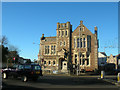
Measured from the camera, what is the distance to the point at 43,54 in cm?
5138

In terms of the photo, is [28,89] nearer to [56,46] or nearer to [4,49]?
[56,46]

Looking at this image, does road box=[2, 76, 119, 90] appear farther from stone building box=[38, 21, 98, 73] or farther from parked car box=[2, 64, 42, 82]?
stone building box=[38, 21, 98, 73]

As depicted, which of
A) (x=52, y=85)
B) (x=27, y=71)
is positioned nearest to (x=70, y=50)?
(x=27, y=71)

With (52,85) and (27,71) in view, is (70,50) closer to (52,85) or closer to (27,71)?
(27,71)

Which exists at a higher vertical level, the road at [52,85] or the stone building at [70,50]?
the stone building at [70,50]

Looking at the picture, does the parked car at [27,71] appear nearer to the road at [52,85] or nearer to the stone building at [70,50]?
the road at [52,85]

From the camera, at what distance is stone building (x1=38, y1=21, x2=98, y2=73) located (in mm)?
45375

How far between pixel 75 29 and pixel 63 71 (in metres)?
12.0

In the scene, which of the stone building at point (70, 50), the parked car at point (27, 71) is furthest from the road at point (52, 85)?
the stone building at point (70, 50)

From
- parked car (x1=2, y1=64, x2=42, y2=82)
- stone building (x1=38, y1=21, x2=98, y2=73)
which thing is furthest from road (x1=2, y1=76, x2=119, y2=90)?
stone building (x1=38, y1=21, x2=98, y2=73)

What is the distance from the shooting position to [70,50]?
4744 centimetres

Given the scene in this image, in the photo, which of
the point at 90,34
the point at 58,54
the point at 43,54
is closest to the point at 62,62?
the point at 58,54

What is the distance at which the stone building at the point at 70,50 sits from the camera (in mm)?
45375

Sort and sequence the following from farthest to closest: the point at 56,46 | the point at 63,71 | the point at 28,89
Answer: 1. the point at 56,46
2. the point at 63,71
3. the point at 28,89
